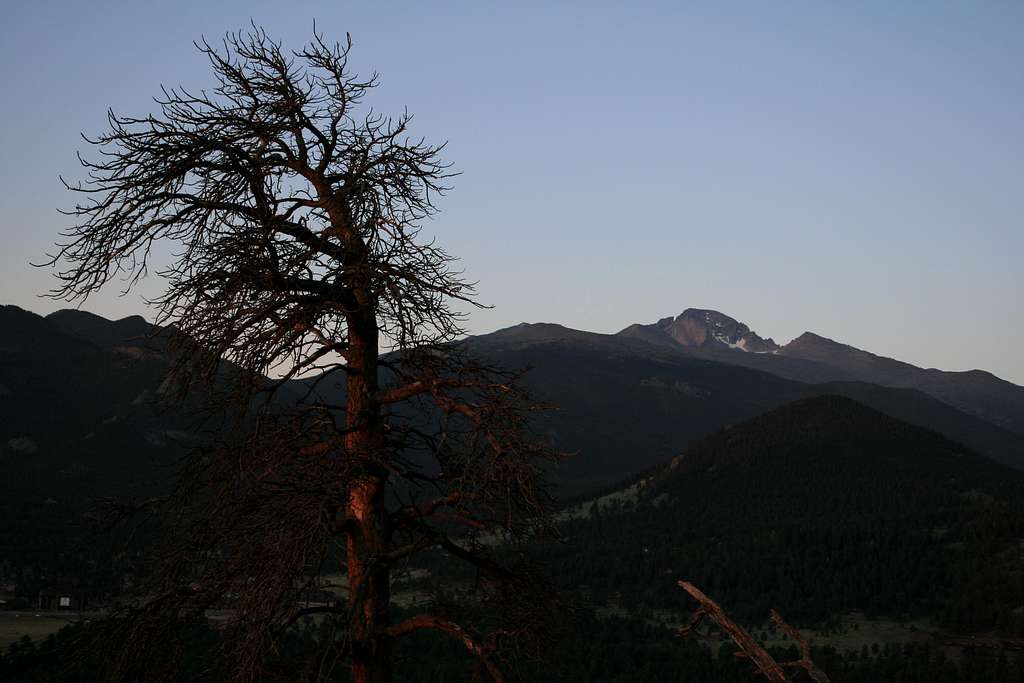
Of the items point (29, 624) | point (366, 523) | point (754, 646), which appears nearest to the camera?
point (366, 523)

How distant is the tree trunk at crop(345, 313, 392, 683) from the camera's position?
6.69 metres

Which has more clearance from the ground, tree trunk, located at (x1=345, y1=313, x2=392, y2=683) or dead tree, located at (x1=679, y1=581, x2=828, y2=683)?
tree trunk, located at (x1=345, y1=313, x2=392, y2=683)

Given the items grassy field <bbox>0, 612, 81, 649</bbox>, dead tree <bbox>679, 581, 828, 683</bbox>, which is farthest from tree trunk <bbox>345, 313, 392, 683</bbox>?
Result: grassy field <bbox>0, 612, 81, 649</bbox>

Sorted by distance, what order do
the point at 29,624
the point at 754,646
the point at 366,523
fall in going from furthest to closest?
the point at 29,624, the point at 754,646, the point at 366,523

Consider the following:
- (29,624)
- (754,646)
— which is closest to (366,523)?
(754,646)

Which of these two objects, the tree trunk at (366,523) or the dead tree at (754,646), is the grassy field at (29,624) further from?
the dead tree at (754,646)

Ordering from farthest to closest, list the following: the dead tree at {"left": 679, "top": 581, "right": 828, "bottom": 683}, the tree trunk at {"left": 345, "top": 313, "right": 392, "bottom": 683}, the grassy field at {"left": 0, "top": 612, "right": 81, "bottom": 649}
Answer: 1. the grassy field at {"left": 0, "top": 612, "right": 81, "bottom": 649}
2. the dead tree at {"left": 679, "top": 581, "right": 828, "bottom": 683}
3. the tree trunk at {"left": 345, "top": 313, "right": 392, "bottom": 683}

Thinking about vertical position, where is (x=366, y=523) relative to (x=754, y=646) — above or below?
above

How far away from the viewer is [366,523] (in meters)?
7.00

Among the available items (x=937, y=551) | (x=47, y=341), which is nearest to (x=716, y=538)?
(x=937, y=551)

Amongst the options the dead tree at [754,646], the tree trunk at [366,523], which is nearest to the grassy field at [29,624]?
the tree trunk at [366,523]

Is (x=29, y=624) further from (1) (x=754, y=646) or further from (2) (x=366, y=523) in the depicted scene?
(1) (x=754, y=646)

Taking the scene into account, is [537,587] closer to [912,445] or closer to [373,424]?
[373,424]

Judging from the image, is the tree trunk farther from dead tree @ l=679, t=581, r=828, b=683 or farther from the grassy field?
the grassy field
